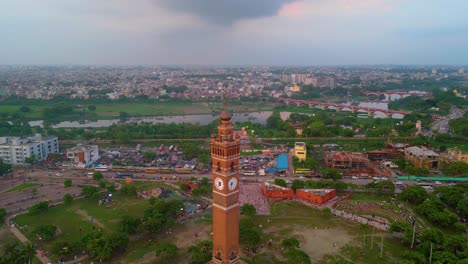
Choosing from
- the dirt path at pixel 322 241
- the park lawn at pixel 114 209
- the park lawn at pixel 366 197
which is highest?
the park lawn at pixel 366 197

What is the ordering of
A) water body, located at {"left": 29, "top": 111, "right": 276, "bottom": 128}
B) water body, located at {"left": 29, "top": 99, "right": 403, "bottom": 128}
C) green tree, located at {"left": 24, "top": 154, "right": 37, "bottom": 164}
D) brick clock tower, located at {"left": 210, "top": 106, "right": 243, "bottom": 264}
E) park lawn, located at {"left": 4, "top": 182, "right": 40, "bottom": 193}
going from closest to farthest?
brick clock tower, located at {"left": 210, "top": 106, "right": 243, "bottom": 264}
park lawn, located at {"left": 4, "top": 182, "right": 40, "bottom": 193}
green tree, located at {"left": 24, "top": 154, "right": 37, "bottom": 164}
water body, located at {"left": 29, "top": 111, "right": 276, "bottom": 128}
water body, located at {"left": 29, "top": 99, "right": 403, "bottom": 128}

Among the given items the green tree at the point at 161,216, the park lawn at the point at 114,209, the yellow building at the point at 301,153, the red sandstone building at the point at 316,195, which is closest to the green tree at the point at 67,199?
the park lawn at the point at 114,209

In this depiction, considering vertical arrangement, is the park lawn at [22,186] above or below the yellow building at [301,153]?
below

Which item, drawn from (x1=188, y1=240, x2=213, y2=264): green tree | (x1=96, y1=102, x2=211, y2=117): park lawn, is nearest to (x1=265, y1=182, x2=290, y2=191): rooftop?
(x1=188, y1=240, x2=213, y2=264): green tree

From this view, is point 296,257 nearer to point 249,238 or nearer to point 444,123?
point 249,238

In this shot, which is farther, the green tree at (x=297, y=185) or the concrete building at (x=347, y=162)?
the concrete building at (x=347, y=162)

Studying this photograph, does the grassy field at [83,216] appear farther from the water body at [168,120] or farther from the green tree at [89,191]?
the water body at [168,120]

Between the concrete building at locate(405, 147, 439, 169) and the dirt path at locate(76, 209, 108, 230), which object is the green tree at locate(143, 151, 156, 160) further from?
the concrete building at locate(405, 147, 439, 169)
